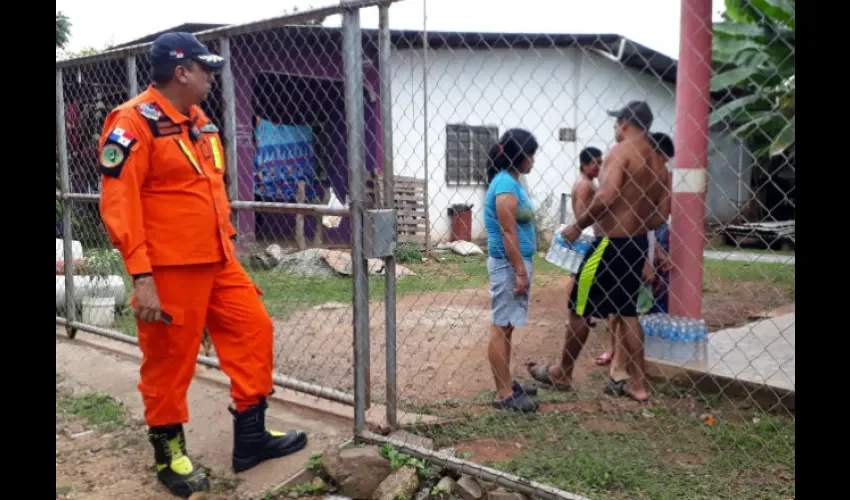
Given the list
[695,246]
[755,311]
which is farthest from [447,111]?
[695,246]

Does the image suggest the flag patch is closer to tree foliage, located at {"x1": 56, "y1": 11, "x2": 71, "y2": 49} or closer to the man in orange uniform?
the man in orange uniform

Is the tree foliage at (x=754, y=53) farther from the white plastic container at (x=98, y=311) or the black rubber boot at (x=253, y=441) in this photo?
the black rubber boot at (x=253, y=441)

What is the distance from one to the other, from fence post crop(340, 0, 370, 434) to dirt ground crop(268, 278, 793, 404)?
32.9 inches

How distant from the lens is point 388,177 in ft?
10.3

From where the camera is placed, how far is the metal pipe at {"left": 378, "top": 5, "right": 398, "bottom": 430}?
2.95 metres

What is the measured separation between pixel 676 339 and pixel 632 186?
1.11 m

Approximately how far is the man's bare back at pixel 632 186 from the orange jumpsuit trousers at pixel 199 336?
2.09m

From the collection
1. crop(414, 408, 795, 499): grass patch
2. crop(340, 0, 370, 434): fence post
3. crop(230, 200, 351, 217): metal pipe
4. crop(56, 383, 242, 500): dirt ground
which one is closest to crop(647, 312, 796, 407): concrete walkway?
crop(414, 408, 795, 499): grass patch

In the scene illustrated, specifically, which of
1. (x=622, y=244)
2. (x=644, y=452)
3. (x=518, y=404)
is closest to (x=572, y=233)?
(x=622, y=244)

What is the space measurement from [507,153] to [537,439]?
1543mm

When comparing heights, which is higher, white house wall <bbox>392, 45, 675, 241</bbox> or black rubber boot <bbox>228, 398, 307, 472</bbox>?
white house wall <bbox>392, 45, 675, 241</bbox>

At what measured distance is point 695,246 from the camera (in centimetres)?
443

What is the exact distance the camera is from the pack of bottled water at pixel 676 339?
170 inches
